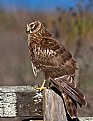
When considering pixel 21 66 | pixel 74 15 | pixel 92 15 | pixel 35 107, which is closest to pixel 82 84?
pixel 74 15

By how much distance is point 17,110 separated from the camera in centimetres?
452

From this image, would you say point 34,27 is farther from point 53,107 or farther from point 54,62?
point 53,107

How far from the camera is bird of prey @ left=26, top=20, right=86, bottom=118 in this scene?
4.98 meters

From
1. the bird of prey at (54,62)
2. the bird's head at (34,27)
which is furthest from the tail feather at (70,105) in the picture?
the bird's head at (34,27)

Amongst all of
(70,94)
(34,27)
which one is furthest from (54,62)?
(70,94)

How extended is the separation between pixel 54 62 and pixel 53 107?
4.75 ft

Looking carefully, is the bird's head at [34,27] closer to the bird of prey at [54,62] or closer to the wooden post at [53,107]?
the bird of prey at [54,62]

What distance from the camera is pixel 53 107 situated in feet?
14.6

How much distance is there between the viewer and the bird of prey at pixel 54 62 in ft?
16.3

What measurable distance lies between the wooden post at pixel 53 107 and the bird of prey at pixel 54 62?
0.23m

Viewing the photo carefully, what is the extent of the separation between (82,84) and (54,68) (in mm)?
2757

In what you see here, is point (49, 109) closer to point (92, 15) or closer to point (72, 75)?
point (72, 75)

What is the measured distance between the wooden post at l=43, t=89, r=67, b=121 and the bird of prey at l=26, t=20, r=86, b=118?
23cm

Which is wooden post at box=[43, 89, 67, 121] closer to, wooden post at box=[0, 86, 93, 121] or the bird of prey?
wooden post at box=[0, 86, 93, 121]
